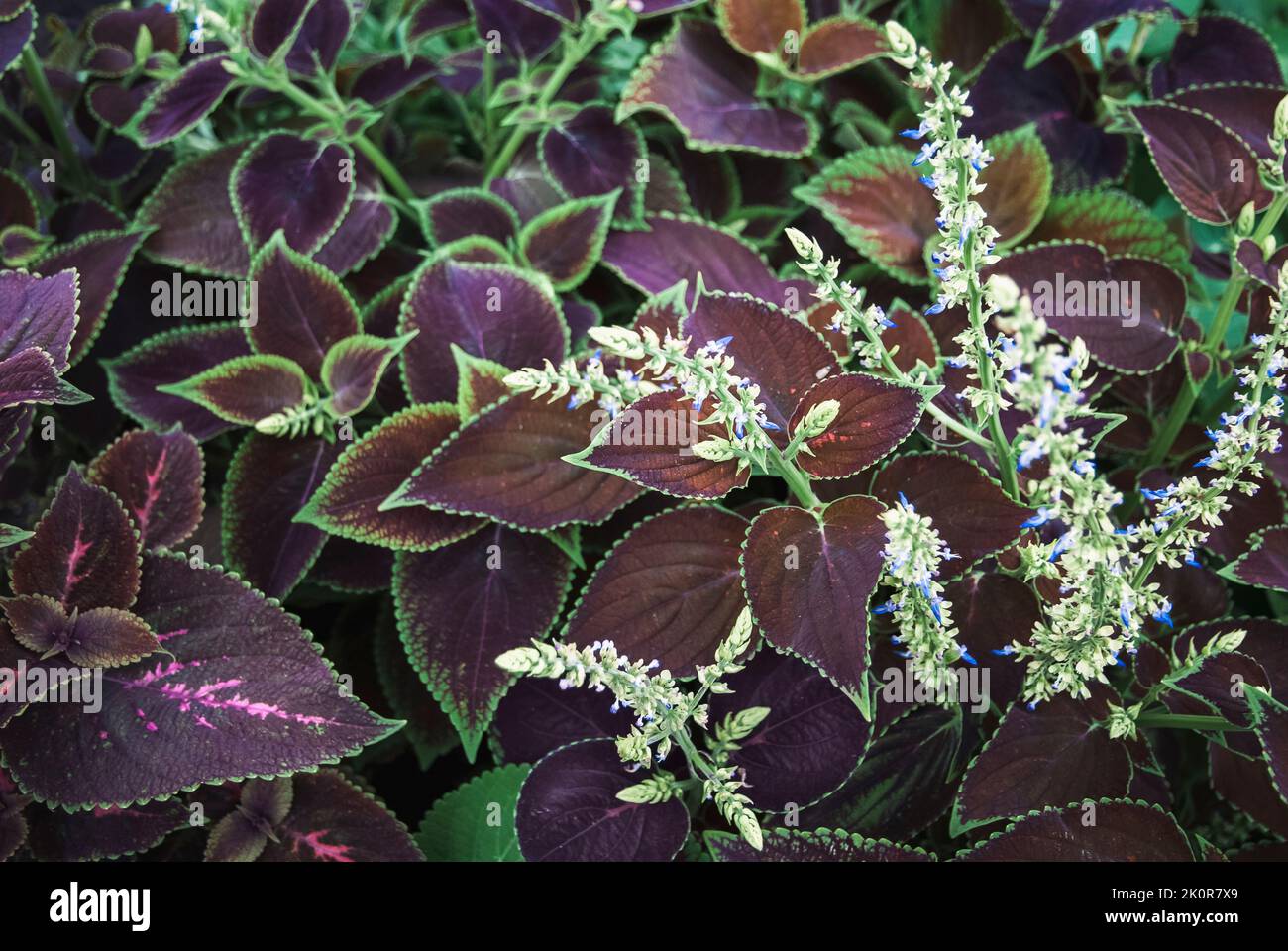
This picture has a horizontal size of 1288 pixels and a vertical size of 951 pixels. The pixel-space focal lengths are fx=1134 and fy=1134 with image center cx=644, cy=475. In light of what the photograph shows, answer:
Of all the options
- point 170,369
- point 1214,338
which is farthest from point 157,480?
point 1214,338

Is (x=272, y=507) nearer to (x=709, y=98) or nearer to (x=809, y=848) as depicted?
(x=809, y=848)

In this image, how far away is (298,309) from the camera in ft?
3.91

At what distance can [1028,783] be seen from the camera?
3.03ft

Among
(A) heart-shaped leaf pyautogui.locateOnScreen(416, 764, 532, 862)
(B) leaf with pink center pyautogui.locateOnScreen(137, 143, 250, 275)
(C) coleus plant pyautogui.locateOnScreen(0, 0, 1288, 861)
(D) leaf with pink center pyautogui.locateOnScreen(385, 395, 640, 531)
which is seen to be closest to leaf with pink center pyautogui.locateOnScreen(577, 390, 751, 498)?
(C) coleus plant pyautogui.locateOnScreen(0, 0, 1288, 861)

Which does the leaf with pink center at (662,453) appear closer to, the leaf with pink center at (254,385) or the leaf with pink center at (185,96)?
the leaf with pink center at (254,385)

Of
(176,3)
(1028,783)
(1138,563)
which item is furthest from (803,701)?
(176,3)

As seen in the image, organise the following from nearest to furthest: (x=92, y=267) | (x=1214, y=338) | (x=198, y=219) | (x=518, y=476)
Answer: (x=518, y=476)
(x=1214, y=338)
(x=92, y=267)
(x=198, y=219)

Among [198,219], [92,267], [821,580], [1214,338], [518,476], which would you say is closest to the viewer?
[821,580]

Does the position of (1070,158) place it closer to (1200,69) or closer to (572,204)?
(1200,69)

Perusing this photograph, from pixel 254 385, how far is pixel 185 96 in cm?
37

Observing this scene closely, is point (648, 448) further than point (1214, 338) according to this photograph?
No

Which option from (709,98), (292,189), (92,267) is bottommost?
(92,267)

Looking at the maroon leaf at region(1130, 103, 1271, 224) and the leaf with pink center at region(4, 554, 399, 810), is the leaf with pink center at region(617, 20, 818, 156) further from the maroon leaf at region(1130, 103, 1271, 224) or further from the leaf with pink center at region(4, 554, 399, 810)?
the leaf with pink center at region(4, 554, 399, 810)

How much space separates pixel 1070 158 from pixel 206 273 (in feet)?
3.46
